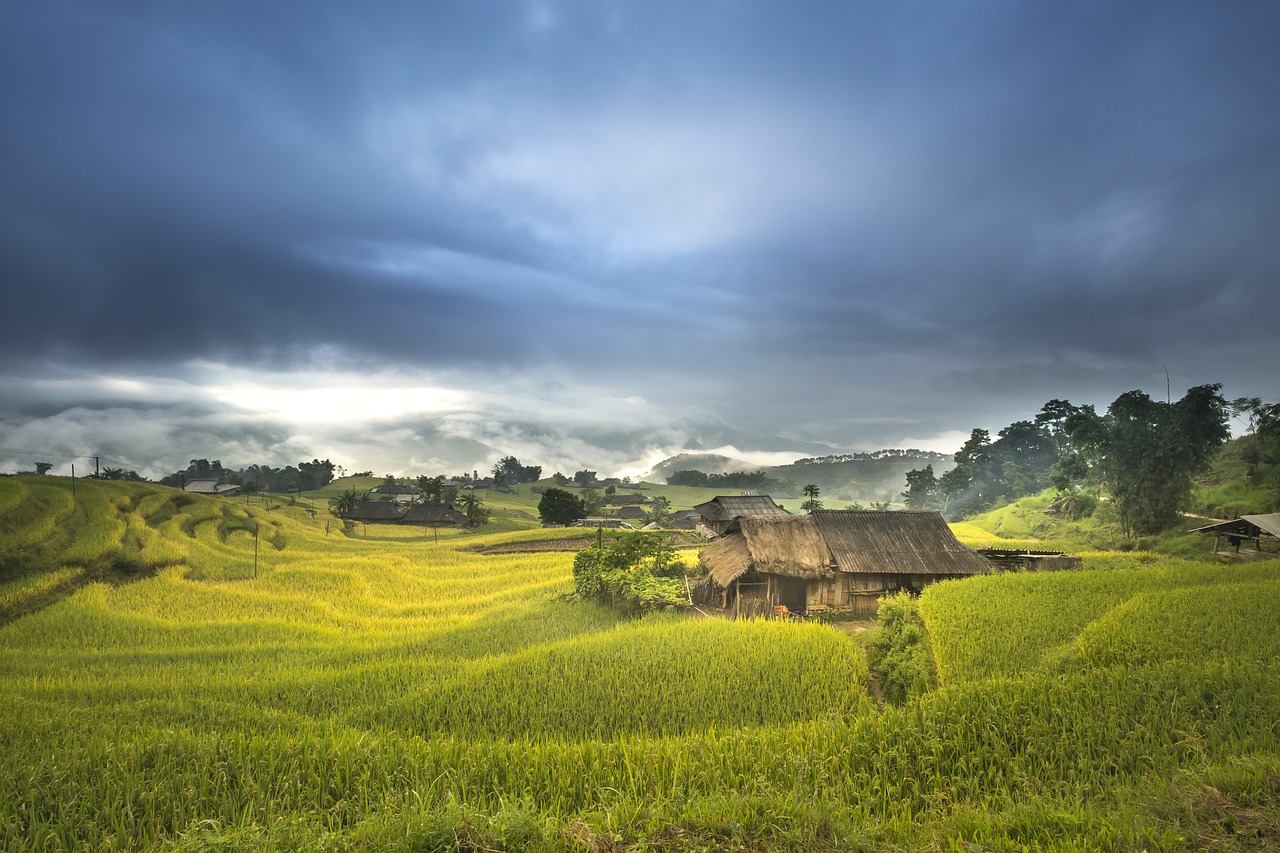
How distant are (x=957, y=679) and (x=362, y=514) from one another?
7065cm

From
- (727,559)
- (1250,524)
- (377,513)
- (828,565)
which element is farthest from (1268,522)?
(377,513)

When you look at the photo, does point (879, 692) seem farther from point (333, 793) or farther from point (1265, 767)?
point (333, 793)

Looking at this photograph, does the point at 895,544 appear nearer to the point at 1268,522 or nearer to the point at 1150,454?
the point at 1268,522

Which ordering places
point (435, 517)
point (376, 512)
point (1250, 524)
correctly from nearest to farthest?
point (1250, 524)
point (435, 517)
point (376, 512)

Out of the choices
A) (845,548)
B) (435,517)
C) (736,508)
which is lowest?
(435,517)

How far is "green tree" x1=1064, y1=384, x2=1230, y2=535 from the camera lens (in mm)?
40719

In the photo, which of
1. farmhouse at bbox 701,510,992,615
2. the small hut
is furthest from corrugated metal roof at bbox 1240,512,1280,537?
farmhouse at bbox 701,510,992,615

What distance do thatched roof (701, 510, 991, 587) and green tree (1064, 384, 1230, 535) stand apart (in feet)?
95.2

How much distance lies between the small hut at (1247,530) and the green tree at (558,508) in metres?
55.4

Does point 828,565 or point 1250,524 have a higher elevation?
point 1250,524

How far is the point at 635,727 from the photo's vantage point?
1069cm

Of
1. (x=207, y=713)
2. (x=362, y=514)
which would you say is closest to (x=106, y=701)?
(x=207, y=713)

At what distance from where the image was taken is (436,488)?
75.1 metres

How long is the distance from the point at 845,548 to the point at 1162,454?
115 ft
